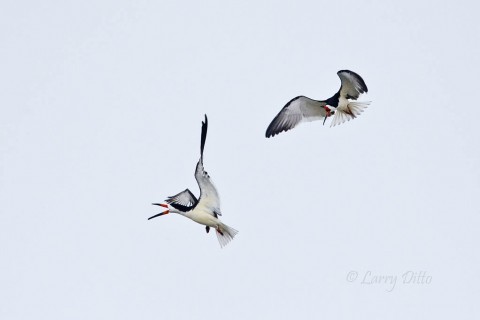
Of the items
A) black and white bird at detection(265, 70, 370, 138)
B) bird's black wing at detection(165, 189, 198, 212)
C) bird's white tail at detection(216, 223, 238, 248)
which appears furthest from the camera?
black and white bird at detection(265, 70, 370, 138)

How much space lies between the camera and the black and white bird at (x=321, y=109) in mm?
20828

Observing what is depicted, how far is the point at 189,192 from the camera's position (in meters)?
20.3

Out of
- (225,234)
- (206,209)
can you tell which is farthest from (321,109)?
(206,209)

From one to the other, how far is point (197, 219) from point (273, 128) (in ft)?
12.4

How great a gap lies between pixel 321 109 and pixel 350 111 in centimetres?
74

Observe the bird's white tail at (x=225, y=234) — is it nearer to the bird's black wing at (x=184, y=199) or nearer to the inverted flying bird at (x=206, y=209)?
the inverted flying bird at (x=206, y=209)

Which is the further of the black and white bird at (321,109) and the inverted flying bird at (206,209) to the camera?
the black and white bird at (321,109)

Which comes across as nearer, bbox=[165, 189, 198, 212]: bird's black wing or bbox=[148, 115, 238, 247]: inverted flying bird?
bbox=[148, 115, 238, 247]: inverted flying bird

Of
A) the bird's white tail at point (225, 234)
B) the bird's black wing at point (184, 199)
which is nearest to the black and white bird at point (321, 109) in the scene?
the bird's black wing at point (184, 199)

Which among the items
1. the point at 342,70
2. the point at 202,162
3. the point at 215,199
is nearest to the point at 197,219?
the point at 215,199

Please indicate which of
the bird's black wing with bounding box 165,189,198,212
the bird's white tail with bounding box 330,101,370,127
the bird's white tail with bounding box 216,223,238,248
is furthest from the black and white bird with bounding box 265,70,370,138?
the bird's white tail with bounding box 216,223,238,248

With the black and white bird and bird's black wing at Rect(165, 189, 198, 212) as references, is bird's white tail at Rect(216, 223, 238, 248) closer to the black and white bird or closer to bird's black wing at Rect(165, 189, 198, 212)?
bird's black wing at Rect(165, 189, 198, 212)

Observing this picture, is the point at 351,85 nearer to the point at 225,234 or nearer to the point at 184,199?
the point at 184,199

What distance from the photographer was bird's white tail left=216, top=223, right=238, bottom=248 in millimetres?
18359
